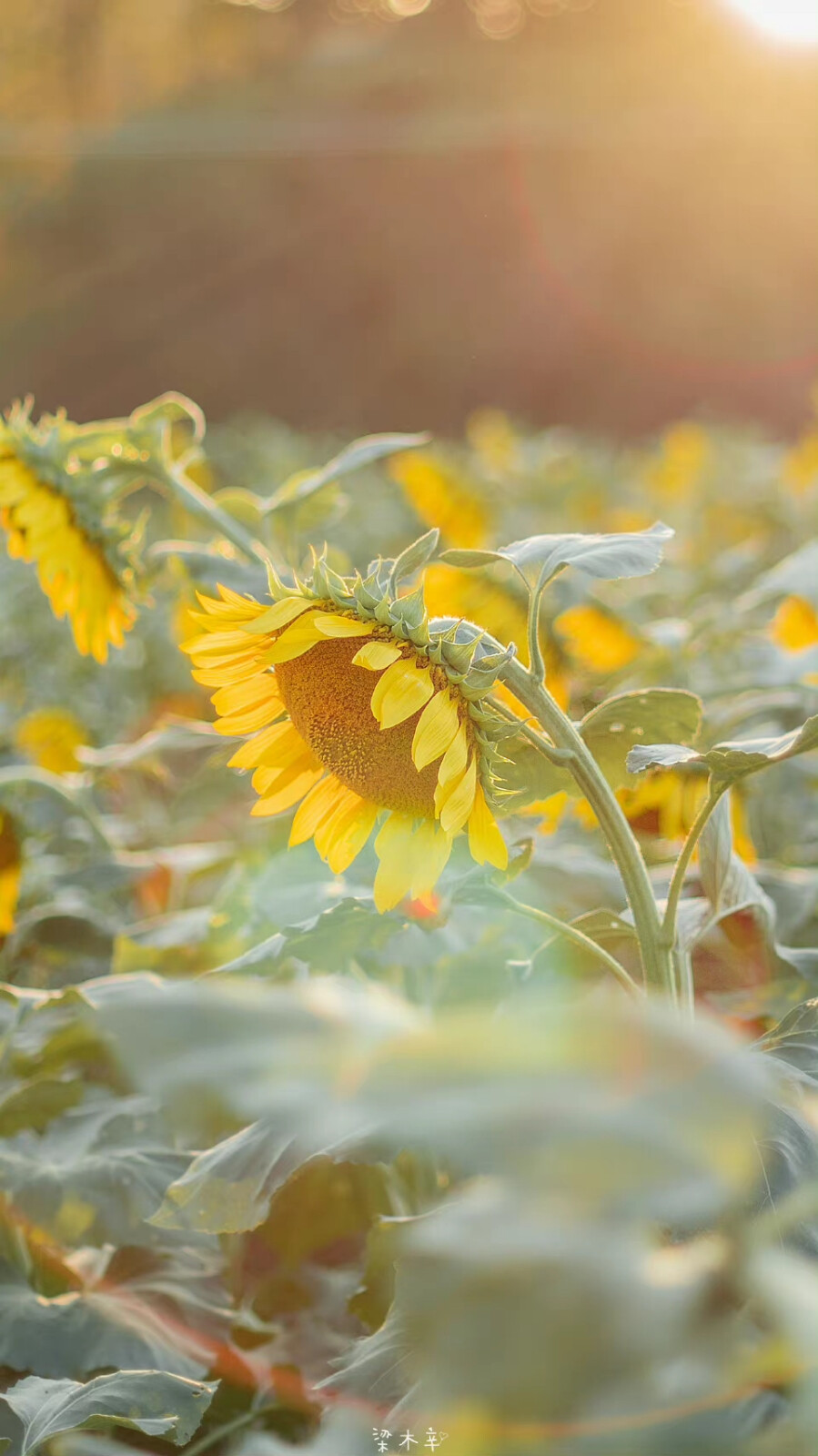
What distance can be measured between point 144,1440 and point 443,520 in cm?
140

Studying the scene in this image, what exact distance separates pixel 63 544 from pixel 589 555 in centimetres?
39

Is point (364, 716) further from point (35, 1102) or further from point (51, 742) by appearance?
point (51, 742)

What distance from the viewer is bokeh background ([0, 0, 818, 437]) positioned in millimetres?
8758

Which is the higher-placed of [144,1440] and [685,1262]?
Result: [685,1262]

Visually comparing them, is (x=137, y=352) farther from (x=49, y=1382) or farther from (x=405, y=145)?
(x=49, y=1382)

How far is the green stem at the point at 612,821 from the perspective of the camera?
52 centimetres

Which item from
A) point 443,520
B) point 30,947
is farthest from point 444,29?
point 30,947

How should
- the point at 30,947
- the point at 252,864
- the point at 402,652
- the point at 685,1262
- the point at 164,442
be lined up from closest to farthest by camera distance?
the point at 685,1262, the point at 402,652, the point at 164,442, the point at 252,864, the point at 30,947

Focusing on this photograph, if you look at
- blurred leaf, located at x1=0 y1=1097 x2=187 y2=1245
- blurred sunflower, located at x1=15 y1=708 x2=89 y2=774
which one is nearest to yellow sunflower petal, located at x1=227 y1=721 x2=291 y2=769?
blurred leaf, located at x1=0 y1=1097 x2=187 y2=1245

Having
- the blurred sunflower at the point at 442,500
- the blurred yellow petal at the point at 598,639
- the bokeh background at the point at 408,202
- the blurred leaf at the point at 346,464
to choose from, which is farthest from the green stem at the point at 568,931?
the bokeh background at the point at 408,202

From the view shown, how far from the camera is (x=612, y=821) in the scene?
20.9 inches

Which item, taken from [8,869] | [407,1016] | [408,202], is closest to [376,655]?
[407,1016]

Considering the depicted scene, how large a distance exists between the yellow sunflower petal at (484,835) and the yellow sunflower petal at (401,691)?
0.18ft

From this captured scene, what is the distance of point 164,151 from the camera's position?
8.93 metres
